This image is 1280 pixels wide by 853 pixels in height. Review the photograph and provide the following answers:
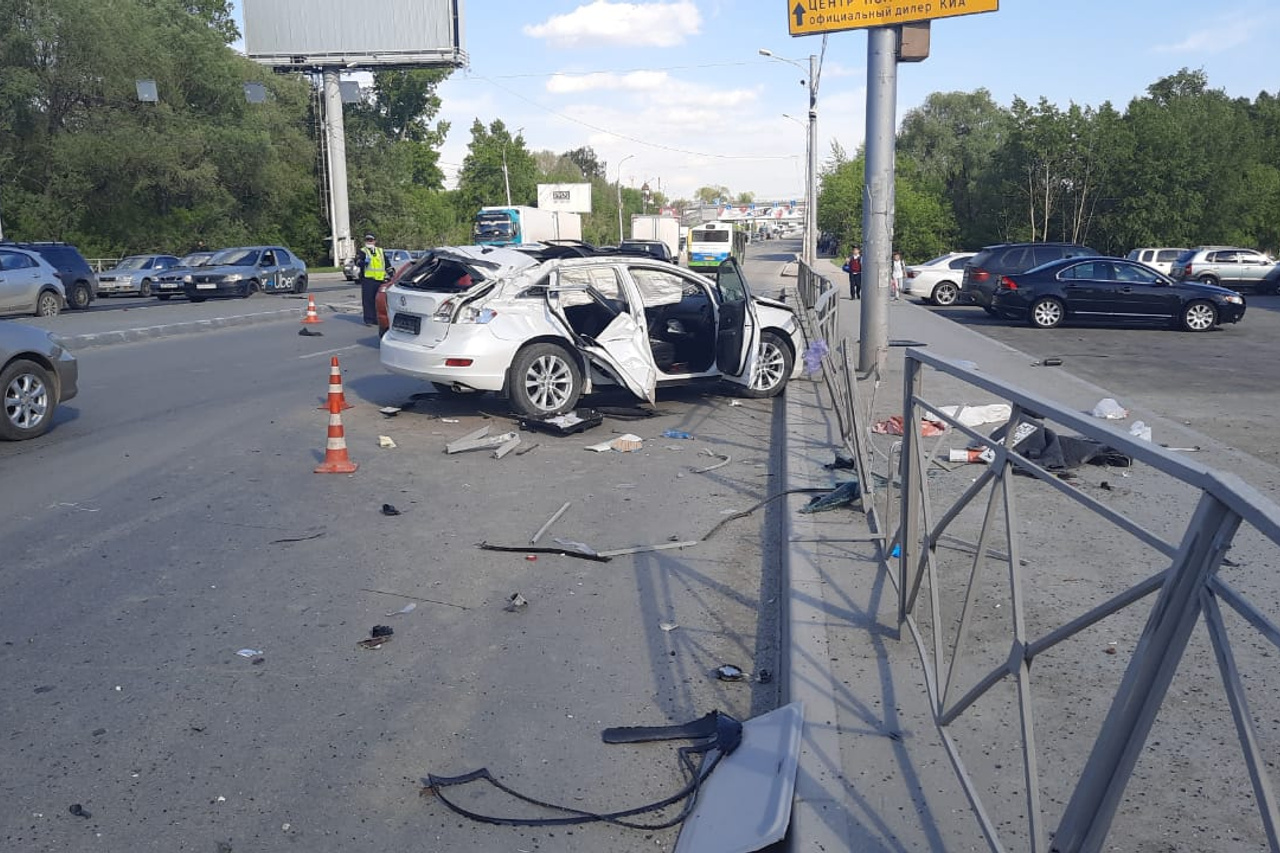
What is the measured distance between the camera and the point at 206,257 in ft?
109

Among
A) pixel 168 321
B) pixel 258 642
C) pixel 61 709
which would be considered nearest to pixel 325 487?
pixel 258 642

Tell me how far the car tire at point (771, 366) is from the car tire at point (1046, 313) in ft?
41.7

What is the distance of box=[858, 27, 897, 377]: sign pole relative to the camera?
46.7ft

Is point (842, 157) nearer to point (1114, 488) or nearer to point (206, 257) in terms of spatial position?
point (206, 257)

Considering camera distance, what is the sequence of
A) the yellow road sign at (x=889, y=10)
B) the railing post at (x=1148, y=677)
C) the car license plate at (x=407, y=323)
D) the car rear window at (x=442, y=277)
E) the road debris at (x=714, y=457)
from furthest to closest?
the yellow road sign at (x=889, y=10) < the car rear window at (x=442, y=277) < the car license plate at (x=407, y=323) < the road debris at (x=714, y=457) < the railing post at (x=1148, y=677)

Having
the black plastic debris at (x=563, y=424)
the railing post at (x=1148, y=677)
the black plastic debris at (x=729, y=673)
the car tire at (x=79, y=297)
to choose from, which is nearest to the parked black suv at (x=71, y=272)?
the car tire at (x=79, y=297)

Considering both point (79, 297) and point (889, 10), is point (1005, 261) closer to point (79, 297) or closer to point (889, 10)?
point (889, 10)

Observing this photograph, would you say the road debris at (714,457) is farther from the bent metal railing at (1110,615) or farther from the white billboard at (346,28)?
the white billboard at (346,28)

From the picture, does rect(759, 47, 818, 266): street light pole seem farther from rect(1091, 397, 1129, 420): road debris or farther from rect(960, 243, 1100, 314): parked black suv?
rect(1091, 397, 1129, 420): road debris

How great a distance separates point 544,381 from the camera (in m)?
11.0

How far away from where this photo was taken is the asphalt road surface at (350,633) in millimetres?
3934

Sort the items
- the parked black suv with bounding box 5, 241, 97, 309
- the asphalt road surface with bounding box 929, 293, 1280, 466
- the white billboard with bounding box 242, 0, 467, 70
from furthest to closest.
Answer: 1. the white billboard with bounding box 242, 0, 467, 70
2. the parked black suv with bounding box 5, 241, 97, 309
3. the asphalt road surface with bounding box 929, 293, 1280, 466

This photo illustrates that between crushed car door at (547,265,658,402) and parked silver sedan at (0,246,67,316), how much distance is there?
18.1m

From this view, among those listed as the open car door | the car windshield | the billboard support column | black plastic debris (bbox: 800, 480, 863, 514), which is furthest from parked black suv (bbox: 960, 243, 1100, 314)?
the billboard support column
